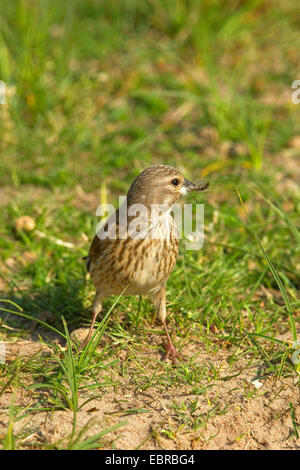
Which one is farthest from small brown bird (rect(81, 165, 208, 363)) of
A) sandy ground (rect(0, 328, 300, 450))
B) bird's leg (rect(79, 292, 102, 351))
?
sandy ground (rect(0, 328, 300, 450))

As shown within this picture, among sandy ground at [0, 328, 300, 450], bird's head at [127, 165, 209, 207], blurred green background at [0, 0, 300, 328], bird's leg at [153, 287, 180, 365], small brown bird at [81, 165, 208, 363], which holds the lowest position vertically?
sandy ground at [0, 328, 300, 450]

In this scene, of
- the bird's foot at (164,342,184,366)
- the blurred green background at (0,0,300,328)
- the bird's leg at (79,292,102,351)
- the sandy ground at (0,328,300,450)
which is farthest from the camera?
the blurred green background at (0,0,300,328)

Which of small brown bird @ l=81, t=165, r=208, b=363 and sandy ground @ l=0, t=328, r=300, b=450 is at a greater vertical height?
small brown bird @ l=81, t=165, r=208, b=363

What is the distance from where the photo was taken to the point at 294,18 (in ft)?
26.8

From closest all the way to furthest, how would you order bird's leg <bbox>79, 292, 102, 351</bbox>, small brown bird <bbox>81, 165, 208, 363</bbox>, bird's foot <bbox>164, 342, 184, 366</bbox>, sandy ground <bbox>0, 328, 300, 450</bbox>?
sandy ground <bbox>0, 328, 300, 450</bbox>, small brown bird <bbox>81, 165, 208, 363</bbox>, bird's foot <bbox>164, 342, 184, 366</bbox>, bird's leg <bbox>79, 292, 102, 351</bbox>

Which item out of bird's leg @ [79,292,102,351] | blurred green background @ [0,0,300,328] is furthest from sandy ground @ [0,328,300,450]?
blurred green background @ [0,0,300,328]

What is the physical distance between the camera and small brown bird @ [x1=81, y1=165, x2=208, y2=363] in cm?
417

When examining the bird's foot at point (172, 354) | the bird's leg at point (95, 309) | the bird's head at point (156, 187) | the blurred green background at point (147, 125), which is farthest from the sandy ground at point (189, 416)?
the bird's head at point (156, 187)

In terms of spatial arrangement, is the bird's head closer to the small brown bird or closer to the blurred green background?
the small brown bird

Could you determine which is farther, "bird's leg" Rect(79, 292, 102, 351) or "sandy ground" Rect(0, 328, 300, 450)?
Result: "bird's leg" Rect(79, 292, 102, 351)

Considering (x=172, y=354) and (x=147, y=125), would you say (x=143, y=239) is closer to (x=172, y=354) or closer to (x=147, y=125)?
(x=172, y=354)

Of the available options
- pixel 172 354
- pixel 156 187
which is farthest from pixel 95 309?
pixel 156 187

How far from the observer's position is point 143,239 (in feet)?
13.6

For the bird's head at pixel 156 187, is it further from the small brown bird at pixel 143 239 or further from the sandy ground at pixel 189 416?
the sandy ground at pixel 189 416
